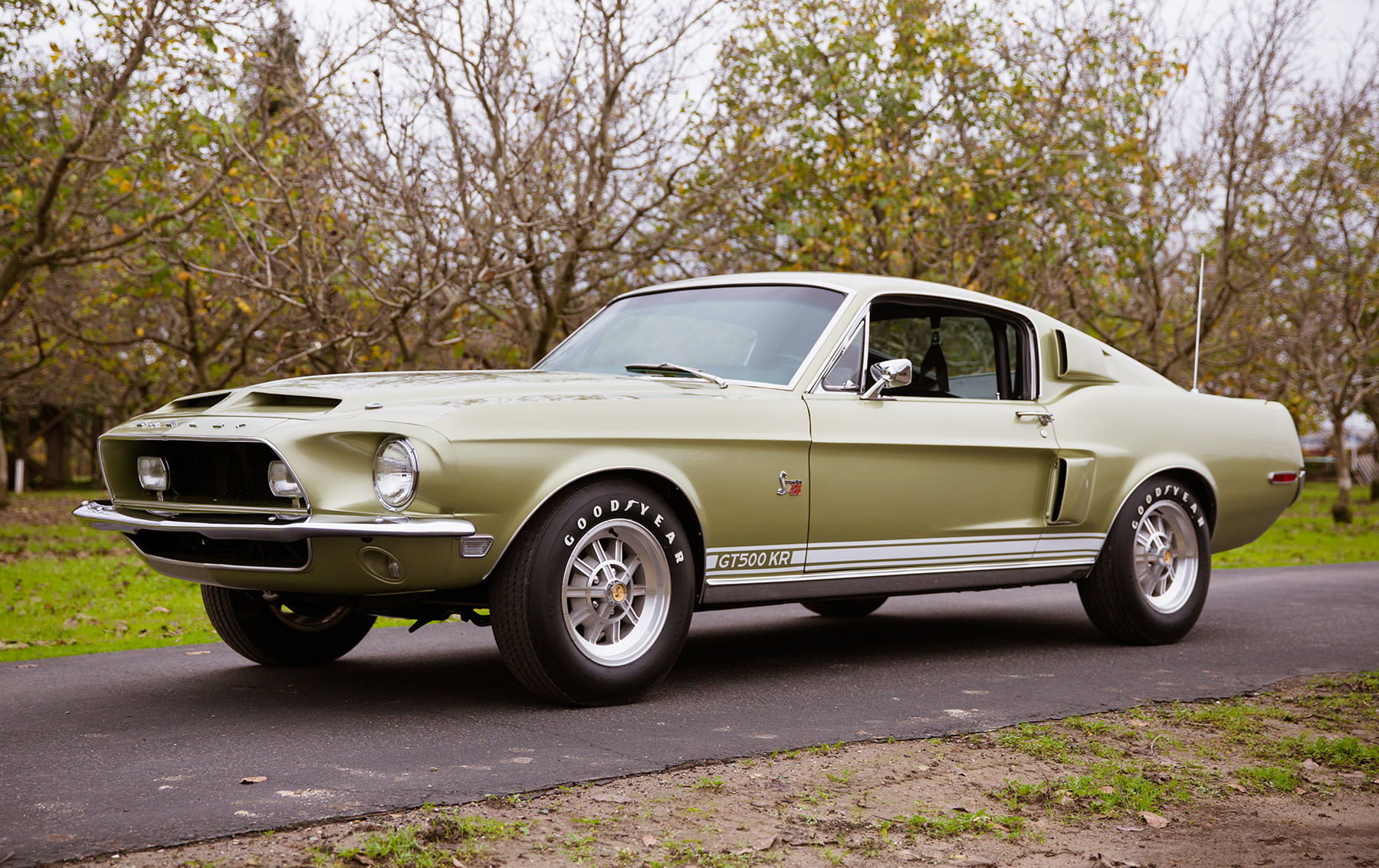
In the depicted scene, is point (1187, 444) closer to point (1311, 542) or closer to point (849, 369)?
point (849, 369)

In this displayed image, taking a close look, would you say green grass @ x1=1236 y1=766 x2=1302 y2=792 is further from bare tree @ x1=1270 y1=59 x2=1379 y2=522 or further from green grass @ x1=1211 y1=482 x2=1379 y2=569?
bare tree @ x1=1270 y1=59 x2=1379 y2=522

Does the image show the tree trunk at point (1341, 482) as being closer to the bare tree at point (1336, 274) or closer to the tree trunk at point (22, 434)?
the bare tree at point (1336, 274)

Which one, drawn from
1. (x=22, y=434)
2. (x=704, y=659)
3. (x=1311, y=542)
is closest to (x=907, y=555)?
(x=704, y=659)

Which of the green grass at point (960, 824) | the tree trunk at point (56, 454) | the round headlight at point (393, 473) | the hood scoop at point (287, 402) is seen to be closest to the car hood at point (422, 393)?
the hood scoop at point (287, 402)

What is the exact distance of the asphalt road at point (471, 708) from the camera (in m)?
3.63

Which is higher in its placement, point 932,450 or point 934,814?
point 932,450

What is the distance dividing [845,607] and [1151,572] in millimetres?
1875

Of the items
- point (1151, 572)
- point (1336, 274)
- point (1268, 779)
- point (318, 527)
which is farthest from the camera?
point (1336, 274)

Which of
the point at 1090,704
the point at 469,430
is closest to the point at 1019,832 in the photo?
the point at 1090,704

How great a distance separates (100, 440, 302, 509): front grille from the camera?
457 centimetres

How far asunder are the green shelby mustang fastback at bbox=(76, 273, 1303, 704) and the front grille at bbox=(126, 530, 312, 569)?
0.01 meters

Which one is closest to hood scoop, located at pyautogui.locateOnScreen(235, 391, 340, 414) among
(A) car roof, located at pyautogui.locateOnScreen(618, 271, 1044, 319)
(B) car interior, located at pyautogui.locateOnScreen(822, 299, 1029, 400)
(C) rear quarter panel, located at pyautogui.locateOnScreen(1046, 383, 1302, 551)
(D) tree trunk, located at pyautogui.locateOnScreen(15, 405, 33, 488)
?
(A) car roof, located at pyautogui.locateOnScreen(618, 271, 1044, 319)

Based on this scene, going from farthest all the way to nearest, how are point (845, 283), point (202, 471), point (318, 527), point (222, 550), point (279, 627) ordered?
point (845, 283), point (279, 627), point (202, 471), point (222, 550), point (318, 527)

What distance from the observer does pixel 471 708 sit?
4.94 m
